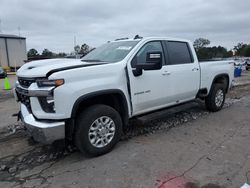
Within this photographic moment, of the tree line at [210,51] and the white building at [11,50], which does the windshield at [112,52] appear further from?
the white building at [11,50]

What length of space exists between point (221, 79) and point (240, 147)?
123 inches

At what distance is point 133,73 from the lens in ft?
14.5

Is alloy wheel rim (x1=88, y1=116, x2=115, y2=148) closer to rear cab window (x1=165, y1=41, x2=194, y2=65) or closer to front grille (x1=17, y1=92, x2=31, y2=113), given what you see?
front grille (x1=17, y1=92, x2=31, y2=113)

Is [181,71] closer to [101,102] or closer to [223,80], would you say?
[101,102]

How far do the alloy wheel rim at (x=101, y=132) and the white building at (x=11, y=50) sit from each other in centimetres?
4453

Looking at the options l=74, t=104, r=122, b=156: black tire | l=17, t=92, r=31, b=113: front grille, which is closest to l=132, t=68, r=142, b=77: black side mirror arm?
l=74, t=104, r=122, b=156: black tire

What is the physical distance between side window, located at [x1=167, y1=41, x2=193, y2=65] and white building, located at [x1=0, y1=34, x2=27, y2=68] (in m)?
43.6

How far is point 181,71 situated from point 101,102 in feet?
6.82

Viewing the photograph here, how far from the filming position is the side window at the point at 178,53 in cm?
541

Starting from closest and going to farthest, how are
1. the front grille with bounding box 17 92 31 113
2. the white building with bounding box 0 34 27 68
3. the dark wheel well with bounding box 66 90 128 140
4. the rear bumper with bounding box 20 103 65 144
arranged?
the rear bumper with bounding box 20 103 65 144
the dark wheel well with bounding box 66 90 128 140
the front grille with bounding box 17 92 31 113
the white building with bounding box 0 34 27 68

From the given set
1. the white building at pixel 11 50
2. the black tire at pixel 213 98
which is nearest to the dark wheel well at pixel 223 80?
the black tire at pixel 213 98

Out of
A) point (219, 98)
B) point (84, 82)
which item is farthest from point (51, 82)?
point (219, 98)

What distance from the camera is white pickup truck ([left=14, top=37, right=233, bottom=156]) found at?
357 cm

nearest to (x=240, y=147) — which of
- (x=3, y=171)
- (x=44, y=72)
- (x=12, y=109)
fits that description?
(x=44, y=72)
